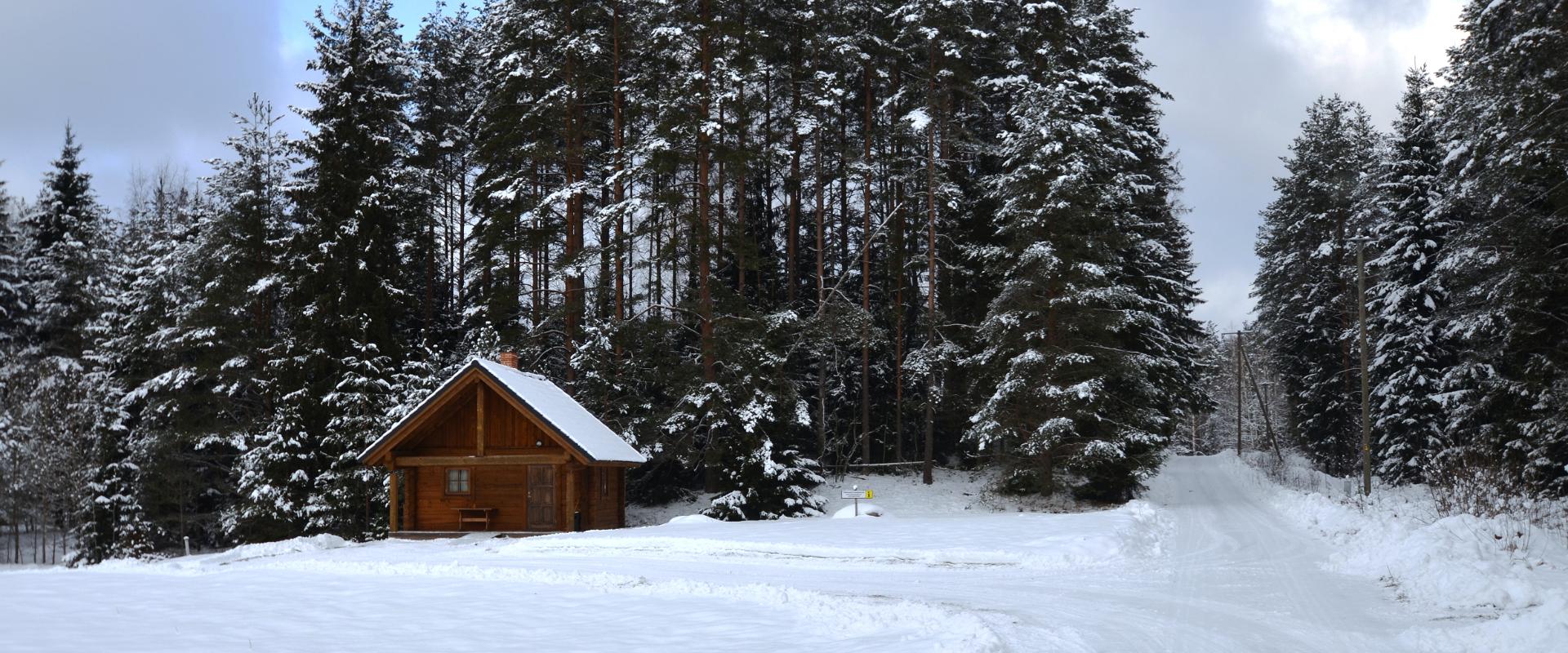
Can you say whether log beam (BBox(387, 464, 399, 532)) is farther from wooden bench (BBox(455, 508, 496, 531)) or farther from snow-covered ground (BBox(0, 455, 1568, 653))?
snow-covered ground (BBox(0, 455, 1568, 653))

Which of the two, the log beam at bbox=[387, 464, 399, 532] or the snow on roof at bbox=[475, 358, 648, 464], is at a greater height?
the snow on roof at bbox=[475, 358, 648, 464]

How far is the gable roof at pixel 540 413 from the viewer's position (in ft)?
82.3

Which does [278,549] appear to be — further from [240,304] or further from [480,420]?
[240,304]

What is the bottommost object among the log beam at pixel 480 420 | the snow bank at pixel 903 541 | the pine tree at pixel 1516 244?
the snow bank at pixel 903 541

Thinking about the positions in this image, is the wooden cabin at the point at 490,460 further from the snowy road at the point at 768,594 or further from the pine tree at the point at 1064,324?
the pine tree at the point at 1064,324

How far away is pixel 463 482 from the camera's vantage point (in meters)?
27.2

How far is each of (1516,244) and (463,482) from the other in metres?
26.9

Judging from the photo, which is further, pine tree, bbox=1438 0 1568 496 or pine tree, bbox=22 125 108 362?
pine tree, bbox=22 125 108 362

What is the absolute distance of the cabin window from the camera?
→ 27141 mm

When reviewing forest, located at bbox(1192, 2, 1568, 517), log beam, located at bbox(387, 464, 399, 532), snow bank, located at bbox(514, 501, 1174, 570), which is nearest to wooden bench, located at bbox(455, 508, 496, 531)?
log beam, located at bbox(387, 464, 399, 532)

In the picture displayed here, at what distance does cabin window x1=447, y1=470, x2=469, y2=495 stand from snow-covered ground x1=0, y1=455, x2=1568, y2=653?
4636 mm

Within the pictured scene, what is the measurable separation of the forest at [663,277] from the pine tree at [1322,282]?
803 centimetres

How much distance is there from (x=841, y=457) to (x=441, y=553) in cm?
1749

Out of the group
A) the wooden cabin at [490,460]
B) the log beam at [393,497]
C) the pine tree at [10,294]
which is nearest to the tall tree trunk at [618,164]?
the wooden cabin at [490,460]
